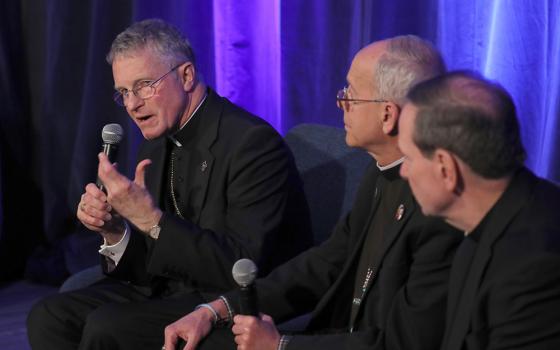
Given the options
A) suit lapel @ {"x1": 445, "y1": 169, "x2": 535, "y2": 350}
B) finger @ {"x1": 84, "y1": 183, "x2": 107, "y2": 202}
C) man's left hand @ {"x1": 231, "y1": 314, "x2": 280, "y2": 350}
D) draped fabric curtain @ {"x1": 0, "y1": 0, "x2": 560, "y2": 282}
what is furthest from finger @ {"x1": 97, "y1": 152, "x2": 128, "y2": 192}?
draped fabric curtain @ {"x1": 0, "y1": 0, "x2": 560, "y2": 282}

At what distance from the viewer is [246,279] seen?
2.03 meters

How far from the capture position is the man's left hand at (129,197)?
268 cm

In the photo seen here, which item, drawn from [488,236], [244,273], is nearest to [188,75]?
[244,273]

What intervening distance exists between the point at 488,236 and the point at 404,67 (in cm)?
68

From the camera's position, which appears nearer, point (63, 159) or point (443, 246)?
point (443, 246)

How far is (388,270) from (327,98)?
196cm

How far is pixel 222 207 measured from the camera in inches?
115

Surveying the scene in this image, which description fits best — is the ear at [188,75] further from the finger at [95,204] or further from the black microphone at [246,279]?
the black microphone at [246,279]

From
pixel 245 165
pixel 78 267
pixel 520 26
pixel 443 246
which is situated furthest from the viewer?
pixel 78 267

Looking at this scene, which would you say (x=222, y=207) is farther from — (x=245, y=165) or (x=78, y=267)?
(x=78, y=267)

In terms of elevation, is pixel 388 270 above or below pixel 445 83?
below

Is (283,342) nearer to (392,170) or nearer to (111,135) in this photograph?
(392,170)

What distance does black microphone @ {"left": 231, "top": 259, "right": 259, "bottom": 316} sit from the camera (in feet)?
6.66

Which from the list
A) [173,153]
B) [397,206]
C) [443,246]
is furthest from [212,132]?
[443,246]
